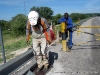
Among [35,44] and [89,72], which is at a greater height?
[35,44]

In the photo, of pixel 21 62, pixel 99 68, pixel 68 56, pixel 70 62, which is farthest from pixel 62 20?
pixel 21 62

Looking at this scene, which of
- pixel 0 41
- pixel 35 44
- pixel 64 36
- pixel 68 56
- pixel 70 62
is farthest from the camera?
pixel 64 36

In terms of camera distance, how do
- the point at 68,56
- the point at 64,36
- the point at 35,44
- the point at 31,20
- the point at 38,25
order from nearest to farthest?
1. the point at 31,20
2. the point at 38,25
3. the point at 35,44
4. the point at 68,56
5. the point at 64,36

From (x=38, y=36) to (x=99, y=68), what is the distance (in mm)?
2138

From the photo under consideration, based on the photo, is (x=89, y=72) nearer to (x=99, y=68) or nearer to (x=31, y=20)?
(x=99, y=68)

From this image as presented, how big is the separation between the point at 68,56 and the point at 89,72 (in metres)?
2.14

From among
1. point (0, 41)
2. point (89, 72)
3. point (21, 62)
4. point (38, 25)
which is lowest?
point (89, 72)

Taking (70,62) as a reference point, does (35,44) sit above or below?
above

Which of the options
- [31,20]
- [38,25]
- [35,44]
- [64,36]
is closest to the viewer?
[31,20]

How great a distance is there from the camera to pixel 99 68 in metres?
6.02

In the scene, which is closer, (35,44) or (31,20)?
(31,20)

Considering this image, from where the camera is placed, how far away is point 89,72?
5.68 metres

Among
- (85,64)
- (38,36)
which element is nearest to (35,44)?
(38,36)

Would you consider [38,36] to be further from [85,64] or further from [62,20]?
[62,20]
